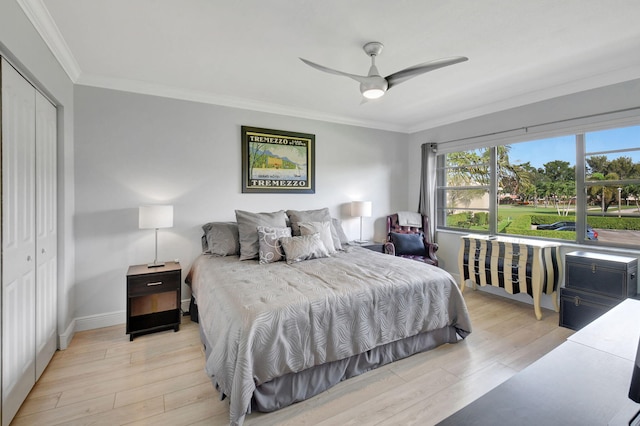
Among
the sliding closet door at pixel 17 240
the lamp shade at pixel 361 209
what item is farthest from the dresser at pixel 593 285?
the sliding closet door at pixel 17 240

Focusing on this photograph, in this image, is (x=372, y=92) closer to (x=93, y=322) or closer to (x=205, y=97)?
(x=205, y=97)

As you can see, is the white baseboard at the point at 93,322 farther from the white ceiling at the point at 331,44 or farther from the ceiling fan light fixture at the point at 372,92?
the ceiling fan light fixture at the point at 372,92

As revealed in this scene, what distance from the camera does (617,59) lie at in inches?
106

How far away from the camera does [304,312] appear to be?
76.7 inches

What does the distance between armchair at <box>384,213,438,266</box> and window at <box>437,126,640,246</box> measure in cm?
68

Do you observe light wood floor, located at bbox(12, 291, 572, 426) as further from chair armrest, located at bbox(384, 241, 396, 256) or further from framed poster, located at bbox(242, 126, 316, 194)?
framed poster, located at bbox(242, 126, 316, 194)

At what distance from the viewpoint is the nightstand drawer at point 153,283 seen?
9.09 ft

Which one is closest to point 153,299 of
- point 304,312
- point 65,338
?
point 65,338

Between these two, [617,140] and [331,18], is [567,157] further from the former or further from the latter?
[331,18]

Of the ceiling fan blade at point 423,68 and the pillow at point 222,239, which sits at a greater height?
the ceiling fan blade at point 423,68

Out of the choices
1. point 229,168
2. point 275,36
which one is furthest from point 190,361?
point 275,36

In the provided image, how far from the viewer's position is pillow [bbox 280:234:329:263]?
3035 mm

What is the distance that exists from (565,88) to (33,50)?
4.82 meters

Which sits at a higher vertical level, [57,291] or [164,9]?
[164,9]
